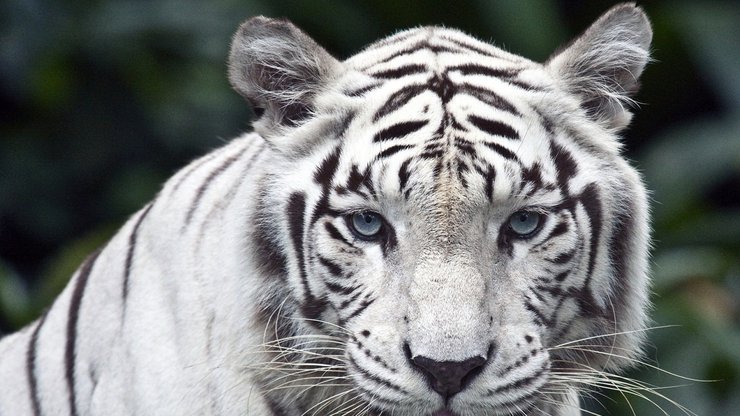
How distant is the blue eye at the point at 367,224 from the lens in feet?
7.66

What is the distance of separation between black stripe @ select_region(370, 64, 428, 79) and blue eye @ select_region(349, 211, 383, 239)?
0.35 metres

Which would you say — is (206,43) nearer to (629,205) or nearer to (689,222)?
(689,222)

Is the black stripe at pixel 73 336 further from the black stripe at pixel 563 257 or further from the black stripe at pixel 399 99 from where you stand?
the black stripe at pixel 563 257

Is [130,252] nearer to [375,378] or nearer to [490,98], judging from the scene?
[375,378]

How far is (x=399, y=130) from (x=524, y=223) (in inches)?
12.4

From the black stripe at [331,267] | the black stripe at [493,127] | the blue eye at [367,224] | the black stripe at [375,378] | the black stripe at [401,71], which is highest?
the black stripe at [401,71]

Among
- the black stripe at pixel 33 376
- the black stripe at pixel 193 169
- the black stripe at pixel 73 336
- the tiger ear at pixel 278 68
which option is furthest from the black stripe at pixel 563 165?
the black stripe at pixel 33 376

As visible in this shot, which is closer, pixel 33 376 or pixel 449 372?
pixel 449 372

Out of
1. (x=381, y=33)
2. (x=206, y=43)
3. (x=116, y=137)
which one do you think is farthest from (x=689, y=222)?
(x=116, y=137)

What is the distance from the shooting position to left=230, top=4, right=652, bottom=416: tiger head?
7.36 feet

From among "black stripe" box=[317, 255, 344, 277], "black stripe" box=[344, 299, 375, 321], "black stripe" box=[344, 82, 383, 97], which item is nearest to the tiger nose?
"black stripe" box=[344, 299, 375, 321]

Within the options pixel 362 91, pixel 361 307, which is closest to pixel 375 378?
pixel 361 307

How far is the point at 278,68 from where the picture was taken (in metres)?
2.54

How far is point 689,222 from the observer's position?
5.79m
